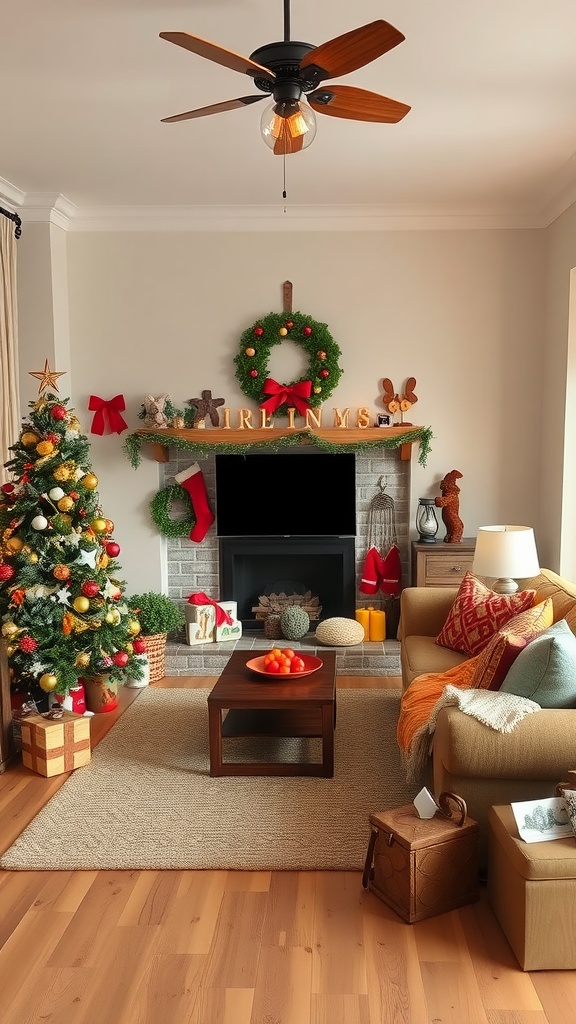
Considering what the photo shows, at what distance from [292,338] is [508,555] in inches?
93.0

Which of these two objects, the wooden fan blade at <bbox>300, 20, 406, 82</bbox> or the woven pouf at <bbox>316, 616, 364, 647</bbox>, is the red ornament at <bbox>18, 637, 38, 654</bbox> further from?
the wooden fan blade at <bbox>300, 20, 406, 82</bbox>

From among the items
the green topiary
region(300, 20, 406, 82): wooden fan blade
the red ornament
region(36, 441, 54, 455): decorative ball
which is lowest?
the green topiary

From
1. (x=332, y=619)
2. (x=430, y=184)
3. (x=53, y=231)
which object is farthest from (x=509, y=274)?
(x=53, y=231)

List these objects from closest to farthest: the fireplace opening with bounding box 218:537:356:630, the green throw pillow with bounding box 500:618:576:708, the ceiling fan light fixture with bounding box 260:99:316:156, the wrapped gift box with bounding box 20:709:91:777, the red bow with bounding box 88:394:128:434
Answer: the ceiling fan light fixture with bounding box 260:99:316:156 < the green throw pillow with bounding box 500:618:576:708 < the wrapped gift box with bounding box 20:709:91:777 < the red bow with bounding box 88:394:128:434 < the fireplace opening with bounding box 218:537:356:630

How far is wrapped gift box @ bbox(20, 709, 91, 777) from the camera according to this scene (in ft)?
12.2

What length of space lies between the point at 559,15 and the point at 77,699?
3.77 metres

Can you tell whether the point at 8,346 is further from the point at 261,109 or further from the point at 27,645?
the point at 261,109

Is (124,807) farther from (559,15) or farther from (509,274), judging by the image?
(509,274)

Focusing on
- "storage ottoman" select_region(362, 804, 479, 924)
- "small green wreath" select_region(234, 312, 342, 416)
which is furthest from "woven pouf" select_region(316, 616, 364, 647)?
"storage ottoman" select_region(362, 804, 479, 924)

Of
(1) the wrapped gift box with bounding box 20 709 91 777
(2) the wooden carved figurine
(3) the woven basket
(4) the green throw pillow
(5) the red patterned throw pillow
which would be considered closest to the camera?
(4) the green throw pillow

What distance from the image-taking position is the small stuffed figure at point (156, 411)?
5469mm

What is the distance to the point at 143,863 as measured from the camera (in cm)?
294

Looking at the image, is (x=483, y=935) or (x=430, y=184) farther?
(x=430, y=184)

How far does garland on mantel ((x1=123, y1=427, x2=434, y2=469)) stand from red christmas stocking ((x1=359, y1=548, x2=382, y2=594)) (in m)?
0.72
